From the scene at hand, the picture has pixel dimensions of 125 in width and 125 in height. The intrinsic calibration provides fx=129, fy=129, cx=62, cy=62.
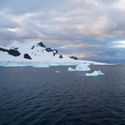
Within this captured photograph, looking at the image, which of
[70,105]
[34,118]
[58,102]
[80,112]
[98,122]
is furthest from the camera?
[58,102]

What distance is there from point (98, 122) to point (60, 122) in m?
3.47

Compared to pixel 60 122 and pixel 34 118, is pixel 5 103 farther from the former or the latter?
pixel 60 122

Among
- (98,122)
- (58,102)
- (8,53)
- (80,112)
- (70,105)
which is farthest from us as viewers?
(8,53)

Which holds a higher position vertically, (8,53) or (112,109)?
(8,53)

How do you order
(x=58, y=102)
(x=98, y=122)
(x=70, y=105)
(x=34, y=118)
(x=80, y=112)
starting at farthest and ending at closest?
(x=58, y=102), (x=70, y=105), (x=80, y=112), (x=34, y=118), (x=98, y=122)

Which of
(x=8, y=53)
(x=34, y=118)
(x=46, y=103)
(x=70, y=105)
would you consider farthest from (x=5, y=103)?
(x=8, y=53)

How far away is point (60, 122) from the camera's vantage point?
1184 centimetres

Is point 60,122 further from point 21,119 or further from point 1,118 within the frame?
point 1,118

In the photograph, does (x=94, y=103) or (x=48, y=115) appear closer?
(x=48, y=115)

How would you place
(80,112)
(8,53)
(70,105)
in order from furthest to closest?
(8,53), (70,105), (80,112)

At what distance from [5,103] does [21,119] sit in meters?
5.95

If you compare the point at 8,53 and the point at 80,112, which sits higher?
the point at 8,53

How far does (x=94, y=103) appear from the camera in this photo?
56.4 ft

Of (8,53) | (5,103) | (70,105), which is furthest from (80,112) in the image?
(8,53)
